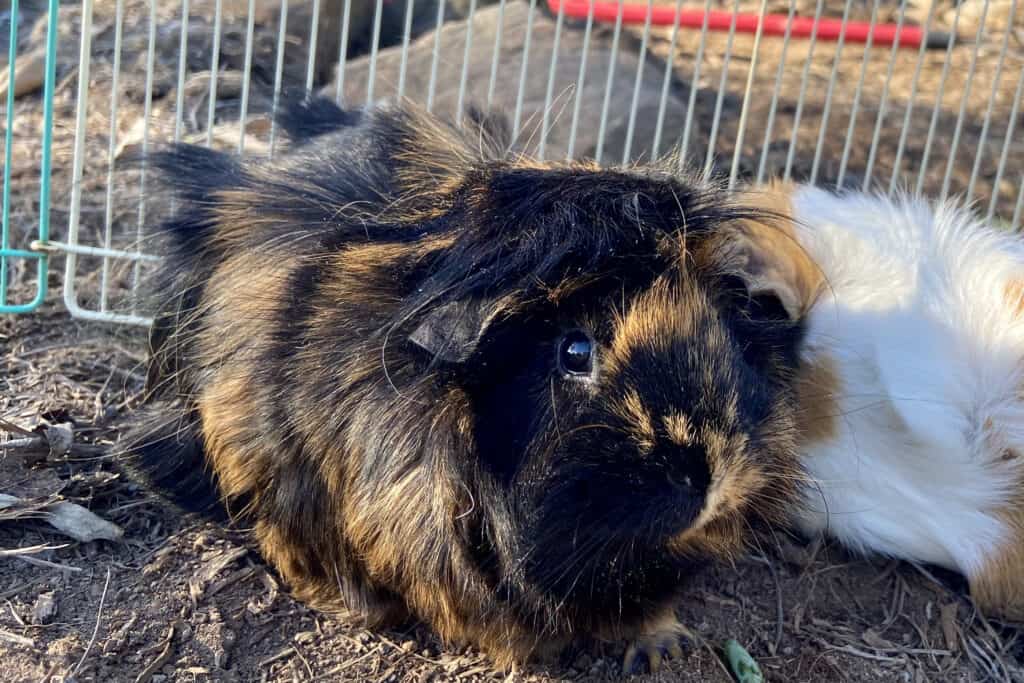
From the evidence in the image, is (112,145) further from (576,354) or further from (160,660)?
(576,354)

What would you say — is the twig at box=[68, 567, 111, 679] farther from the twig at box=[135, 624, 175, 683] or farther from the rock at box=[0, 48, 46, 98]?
the rock at box=[0, 48, 46, 98]

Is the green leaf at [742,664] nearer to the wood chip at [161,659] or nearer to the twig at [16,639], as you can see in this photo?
the wood chip at [161,659]

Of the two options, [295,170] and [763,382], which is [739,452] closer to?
[763,382]

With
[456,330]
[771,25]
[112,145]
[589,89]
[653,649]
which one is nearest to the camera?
[456,330]

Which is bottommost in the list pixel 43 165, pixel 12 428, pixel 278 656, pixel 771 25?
pixel 278 656

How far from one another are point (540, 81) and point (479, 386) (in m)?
1.98

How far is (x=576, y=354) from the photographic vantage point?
1.46m

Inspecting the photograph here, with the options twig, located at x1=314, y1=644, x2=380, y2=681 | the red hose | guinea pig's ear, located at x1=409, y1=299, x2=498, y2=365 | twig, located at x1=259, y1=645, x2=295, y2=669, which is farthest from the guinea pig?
the red hose

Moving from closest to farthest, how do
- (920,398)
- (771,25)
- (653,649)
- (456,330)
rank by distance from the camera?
(456,330), (653,649), (920,398), (771,25)

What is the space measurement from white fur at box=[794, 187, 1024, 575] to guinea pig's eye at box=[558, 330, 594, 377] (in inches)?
26.6

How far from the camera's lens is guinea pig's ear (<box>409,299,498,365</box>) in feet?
4.65

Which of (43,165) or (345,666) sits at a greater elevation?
(43,165)

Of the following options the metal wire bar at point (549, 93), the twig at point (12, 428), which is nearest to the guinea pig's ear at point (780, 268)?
the metal wire bar at point (549, 93)

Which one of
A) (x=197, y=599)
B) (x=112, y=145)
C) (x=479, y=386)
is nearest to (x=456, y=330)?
(x=479, y=386)
